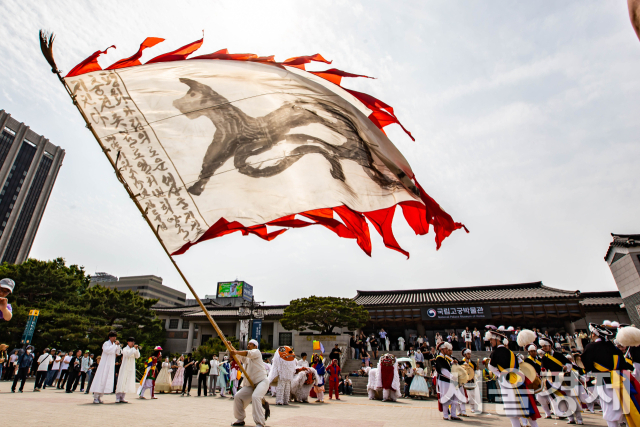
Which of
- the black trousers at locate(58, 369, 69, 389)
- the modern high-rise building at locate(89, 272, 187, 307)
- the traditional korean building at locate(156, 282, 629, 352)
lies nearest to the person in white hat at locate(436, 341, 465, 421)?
the black trousers at locate(58, 369, 69, 389)

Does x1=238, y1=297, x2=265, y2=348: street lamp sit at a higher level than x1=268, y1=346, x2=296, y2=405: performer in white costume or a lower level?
higher

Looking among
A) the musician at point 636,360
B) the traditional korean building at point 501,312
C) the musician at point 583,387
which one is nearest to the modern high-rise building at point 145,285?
the traditional korean building at point 501,312

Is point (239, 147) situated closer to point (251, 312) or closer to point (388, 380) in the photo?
point (388, 380)

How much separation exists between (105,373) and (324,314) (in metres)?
17.1

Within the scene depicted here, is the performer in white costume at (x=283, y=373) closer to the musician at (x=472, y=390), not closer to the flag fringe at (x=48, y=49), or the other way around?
the musician at (x=472, y=390)

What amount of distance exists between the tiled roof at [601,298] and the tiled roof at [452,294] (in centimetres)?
200

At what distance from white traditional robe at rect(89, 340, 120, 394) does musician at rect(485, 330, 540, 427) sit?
9.54m

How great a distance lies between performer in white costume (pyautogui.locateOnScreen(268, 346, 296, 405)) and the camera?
1084cm

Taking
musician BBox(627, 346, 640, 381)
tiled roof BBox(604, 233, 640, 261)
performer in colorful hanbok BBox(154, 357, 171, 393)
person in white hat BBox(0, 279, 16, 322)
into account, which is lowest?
performer in colorful hanbok BBox(154, 357, 171, 393)

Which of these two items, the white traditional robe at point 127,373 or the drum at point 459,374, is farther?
the white traditional robe at point 127,373

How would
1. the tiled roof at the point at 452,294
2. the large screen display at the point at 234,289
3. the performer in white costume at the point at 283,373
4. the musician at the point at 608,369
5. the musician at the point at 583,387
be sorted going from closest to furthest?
the musician at the point at 608,369 → the musician at the point at 583,387 → the performer in white costume at the point at 283,373 → the tiled roof at the point at 452,294 → the large screen display at the point at 234,289

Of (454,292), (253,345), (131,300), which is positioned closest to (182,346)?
(131,300)

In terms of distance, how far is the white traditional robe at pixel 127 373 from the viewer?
9.73 meters

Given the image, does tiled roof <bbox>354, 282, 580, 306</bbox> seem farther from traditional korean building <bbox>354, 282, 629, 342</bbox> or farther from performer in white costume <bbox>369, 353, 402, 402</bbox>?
performer in white costume <bbox>369, 353, 402, 402</bbox>
